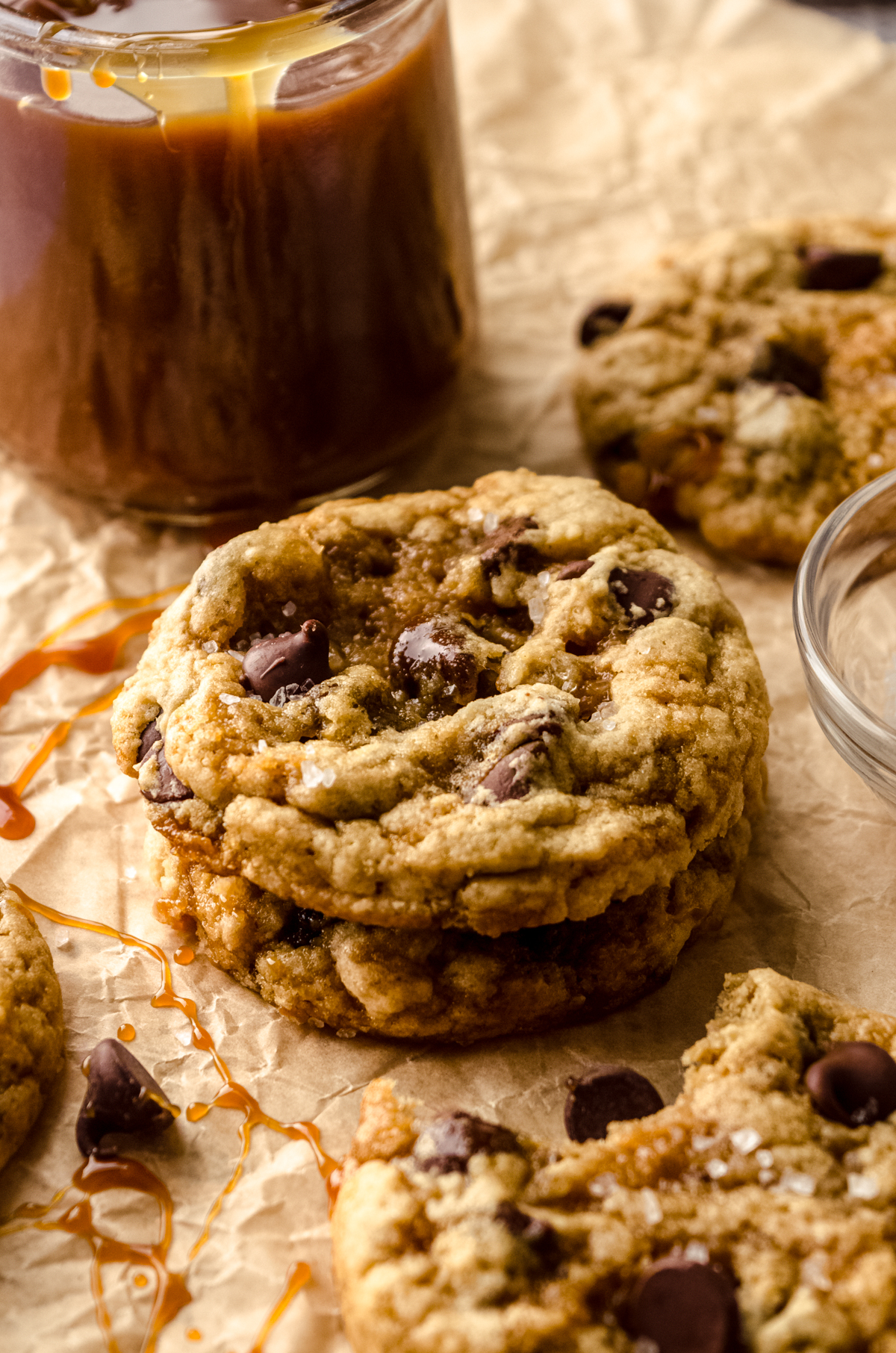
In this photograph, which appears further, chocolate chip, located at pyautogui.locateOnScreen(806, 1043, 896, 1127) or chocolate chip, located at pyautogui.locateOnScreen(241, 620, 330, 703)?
chocolate chip, located at pyautogui.locateOnScreen(241, 620, 330, 703)

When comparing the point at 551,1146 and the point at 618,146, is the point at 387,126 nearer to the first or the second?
the point at 618,146

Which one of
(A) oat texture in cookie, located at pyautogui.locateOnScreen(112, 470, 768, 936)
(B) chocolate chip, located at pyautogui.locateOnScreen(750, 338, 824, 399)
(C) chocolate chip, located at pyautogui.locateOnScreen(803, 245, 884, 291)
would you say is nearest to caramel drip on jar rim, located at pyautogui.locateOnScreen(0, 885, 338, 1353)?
(A) oat texture in cookie, located at pyautogui.locateOnScreen(112, 470, 768, 936)

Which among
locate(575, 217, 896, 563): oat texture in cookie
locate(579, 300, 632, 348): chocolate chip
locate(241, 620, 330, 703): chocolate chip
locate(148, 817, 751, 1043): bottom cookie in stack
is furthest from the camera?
locate(579, 300, 632, 348): chocolate chip

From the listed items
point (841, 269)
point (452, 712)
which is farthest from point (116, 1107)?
point (841, 269)

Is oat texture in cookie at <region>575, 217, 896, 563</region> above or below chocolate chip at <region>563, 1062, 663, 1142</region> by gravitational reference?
above

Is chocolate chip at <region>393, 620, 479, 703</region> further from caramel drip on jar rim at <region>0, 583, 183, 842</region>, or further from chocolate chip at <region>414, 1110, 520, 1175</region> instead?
caramel drip on jar rim at <region>0, 583, 183, 842</region>

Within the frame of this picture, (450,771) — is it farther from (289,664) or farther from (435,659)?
(289,664)
